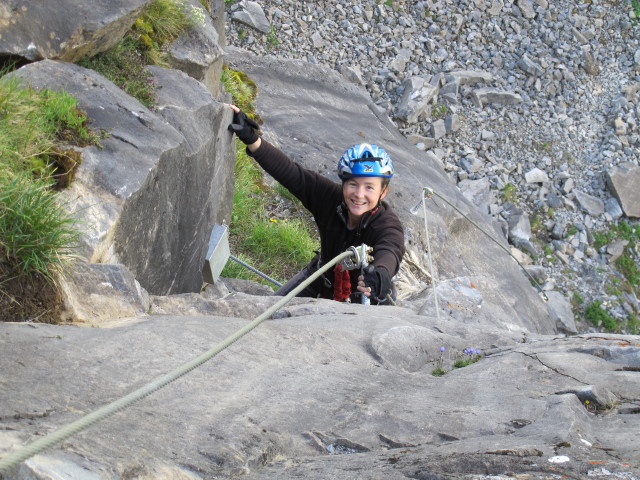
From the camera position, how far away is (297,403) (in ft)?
10.8

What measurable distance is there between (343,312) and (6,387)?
2.90 m

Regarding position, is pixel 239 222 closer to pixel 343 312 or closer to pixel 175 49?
pixel 175 49

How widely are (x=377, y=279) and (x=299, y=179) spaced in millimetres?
1451

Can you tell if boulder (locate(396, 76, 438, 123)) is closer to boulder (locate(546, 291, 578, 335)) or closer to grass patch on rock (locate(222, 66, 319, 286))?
boulder (locate(546, 291, 578, 335))

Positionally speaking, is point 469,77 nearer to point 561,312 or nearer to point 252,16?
point 252,16

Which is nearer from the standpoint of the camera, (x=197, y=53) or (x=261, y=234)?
(x=197, y=53)

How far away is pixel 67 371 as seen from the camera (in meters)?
3.04

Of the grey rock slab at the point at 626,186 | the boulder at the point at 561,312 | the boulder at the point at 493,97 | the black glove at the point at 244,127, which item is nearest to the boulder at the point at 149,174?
the black glove at the point at 244,127

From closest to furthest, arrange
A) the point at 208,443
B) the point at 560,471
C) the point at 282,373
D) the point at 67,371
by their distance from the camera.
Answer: the point at 560,471, the point at 208,443, the point at 67,371, the point at 282,373

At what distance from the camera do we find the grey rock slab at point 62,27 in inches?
215

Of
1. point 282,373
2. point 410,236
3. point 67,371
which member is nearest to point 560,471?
point 282,373

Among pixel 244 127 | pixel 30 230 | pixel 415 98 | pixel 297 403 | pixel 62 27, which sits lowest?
pixel 297 403

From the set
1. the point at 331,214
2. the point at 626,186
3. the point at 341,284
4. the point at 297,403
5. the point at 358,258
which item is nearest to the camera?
the point at 297,403

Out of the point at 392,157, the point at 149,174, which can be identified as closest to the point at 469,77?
the point at 392,157
